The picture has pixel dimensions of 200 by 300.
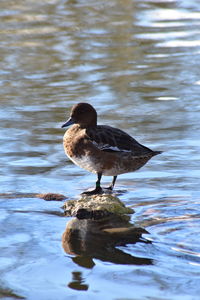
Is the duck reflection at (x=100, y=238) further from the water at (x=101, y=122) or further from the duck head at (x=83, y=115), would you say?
the duck head at (x=83, y=115)

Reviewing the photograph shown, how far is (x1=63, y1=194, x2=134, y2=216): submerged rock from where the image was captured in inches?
245

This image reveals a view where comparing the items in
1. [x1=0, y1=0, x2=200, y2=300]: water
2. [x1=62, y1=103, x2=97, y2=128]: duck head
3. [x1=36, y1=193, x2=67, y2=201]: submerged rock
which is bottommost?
[x1=36, y1=193, x2=67, y2=201]: submerged rock

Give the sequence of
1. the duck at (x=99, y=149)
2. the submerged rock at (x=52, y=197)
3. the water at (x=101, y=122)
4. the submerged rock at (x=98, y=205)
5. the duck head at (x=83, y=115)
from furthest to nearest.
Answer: the duck head at (x=83, y=115)
the duck at (x=99, y=149)
the submerged rock at (x=52, y=197)
the submerged rock at (x=98, y=205)
the water at (x=101, y=122)

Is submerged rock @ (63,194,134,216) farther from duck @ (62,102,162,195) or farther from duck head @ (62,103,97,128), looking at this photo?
duck head @ (62,103,97,128)

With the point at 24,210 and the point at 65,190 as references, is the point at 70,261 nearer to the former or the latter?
the point at 24,210

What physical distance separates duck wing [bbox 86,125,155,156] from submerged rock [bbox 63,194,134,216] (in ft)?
1.87

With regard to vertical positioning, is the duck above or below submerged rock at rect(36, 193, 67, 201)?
above

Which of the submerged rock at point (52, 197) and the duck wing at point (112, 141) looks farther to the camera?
the duck wing at point (112, 141)

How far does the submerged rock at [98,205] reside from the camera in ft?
20.4

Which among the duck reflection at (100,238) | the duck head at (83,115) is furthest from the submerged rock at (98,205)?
the duck head at (83,115)

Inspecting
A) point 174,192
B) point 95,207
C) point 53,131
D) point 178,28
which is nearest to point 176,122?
point 53,131

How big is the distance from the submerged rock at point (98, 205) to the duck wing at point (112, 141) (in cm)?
57

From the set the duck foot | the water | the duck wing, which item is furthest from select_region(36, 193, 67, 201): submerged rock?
the duck wing

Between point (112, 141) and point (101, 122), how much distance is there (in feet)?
6.96
